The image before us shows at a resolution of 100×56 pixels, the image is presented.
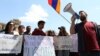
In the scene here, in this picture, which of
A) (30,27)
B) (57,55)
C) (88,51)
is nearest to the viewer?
(88,51)

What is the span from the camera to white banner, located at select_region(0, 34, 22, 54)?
848cm

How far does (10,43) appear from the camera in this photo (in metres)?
8.65

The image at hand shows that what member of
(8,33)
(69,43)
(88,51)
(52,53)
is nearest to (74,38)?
(69,43)

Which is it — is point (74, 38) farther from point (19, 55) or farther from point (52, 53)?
point (19, 55)

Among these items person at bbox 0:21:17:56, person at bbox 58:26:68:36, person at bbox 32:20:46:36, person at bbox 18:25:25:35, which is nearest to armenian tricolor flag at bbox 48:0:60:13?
person at bbox 58:26:68:36

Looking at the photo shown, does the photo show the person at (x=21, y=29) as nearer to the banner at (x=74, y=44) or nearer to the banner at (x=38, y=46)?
the banner at (x=38, y=46)

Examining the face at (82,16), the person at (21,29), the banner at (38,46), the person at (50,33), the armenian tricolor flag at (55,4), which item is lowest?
the banner at (38,46)

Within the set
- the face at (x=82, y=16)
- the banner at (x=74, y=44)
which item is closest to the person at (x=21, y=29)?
the banner at (x=74, y=44)

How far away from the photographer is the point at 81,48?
8289 mm

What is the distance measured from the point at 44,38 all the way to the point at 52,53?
1.79ft

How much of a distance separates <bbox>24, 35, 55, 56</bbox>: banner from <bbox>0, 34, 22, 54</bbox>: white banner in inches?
9.1

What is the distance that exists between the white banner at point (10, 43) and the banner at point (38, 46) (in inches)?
9.1

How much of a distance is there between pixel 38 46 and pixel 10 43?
3.07ft

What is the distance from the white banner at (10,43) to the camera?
27.8 feet
